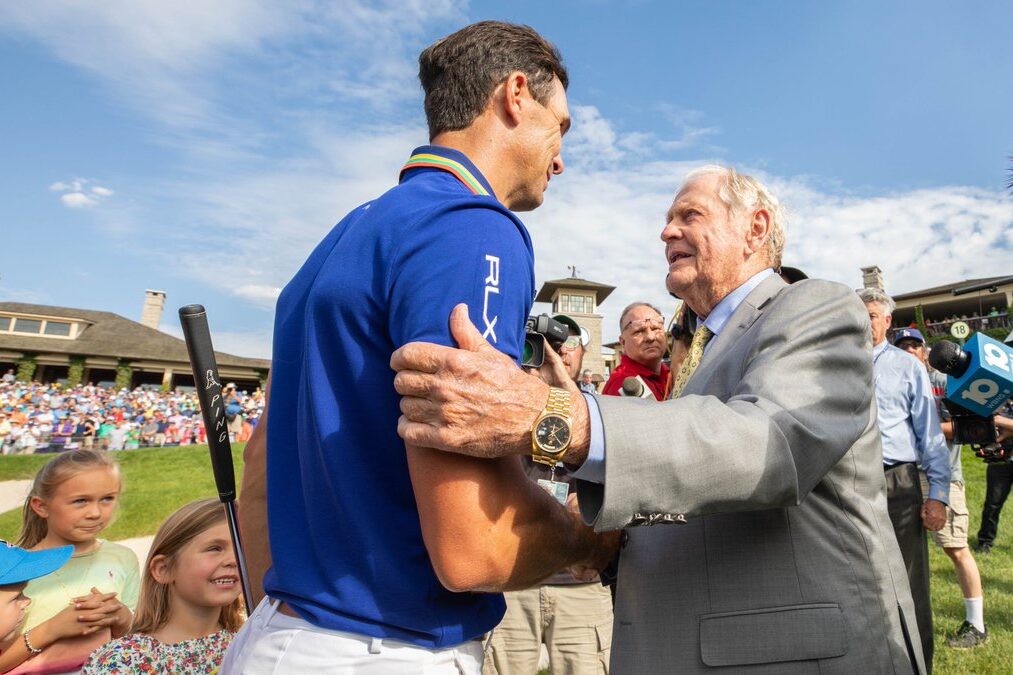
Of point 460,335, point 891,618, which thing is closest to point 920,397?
point 891,618

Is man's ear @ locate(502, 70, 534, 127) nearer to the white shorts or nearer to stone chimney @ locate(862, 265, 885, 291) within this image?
the white shorts

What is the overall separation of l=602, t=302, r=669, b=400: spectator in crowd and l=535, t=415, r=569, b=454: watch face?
174 inches

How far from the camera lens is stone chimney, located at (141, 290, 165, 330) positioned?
2303 inches

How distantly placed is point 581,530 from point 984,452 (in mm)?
4897

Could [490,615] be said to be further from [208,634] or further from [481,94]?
[208,634]

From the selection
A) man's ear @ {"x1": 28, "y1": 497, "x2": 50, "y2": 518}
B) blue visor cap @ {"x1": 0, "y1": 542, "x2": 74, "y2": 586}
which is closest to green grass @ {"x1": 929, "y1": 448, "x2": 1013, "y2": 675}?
blue visor cap @ {"x1": 0, "y1": 542, "x2": 74, "y2": 586}

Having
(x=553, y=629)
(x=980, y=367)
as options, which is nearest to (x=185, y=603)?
(x=553, y=629)

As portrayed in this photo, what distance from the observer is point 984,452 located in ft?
16.5

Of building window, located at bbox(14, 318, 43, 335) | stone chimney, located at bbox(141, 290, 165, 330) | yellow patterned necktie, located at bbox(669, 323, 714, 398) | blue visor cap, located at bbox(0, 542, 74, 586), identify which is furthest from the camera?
stone chimney, located at bbox(141, 290, 165, 330)

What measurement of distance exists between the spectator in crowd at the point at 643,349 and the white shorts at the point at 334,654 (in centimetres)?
442

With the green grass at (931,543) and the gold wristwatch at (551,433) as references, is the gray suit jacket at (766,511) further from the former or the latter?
the green grass at (931,543)

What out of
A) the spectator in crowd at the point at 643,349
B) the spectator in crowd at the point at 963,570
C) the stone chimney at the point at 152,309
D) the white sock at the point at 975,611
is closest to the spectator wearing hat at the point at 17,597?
the spectator in crowd at the point at 643,349

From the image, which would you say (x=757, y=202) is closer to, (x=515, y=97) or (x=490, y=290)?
(x=515, y=97)

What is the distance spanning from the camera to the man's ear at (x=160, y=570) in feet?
10.7
